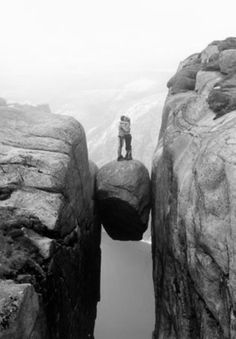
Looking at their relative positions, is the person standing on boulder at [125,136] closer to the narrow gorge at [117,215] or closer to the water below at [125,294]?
the narrow gorge at [117,215]

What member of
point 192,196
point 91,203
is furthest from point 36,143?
point 192,196

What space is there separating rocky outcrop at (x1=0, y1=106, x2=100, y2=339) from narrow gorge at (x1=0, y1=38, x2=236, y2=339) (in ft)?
0.13

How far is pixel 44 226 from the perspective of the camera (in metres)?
15.6

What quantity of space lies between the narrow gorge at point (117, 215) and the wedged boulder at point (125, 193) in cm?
7

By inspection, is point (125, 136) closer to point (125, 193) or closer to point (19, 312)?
point (125, 193)

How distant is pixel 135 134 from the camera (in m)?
144

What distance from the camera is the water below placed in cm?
3120

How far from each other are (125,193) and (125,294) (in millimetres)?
20138

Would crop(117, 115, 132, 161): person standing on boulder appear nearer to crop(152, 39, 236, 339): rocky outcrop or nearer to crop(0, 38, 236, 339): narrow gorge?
crop(0, 38, 236, 339): narrow gorge

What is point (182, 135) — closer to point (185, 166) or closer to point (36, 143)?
point (185, 166)

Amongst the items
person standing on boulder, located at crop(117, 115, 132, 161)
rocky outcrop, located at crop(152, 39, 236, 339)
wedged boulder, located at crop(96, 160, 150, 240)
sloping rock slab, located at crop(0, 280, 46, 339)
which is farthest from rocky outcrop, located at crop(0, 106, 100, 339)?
rocky outcrop, located at crop(152, 39, 236, 339)

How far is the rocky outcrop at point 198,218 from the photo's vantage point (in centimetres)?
1362

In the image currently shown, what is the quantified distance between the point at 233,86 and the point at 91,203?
10.2 meters

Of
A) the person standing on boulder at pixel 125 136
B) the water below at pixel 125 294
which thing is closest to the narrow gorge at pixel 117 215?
the person standing on boulder at pixel 125 136
